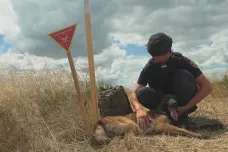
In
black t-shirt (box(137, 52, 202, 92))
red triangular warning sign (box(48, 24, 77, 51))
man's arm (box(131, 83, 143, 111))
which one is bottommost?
man's arm (box(131, 83, 143, 111))

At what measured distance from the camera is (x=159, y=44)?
423 cm

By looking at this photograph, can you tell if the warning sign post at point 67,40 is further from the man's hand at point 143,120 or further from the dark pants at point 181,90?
the dark pants at point 181,90

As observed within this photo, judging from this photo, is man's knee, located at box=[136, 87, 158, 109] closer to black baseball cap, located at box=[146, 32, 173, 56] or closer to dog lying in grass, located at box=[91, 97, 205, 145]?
dog lying in grass, located at box=[91, 97, 205, 145]

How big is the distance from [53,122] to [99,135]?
1.12m

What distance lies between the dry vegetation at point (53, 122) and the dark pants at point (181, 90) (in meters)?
0.70

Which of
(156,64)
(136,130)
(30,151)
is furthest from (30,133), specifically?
(156,64)

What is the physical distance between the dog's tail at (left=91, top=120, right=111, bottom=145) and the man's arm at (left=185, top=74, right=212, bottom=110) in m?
1.27

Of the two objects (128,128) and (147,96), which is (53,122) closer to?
(128,128)

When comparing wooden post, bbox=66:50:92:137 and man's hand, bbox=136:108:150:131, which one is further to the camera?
man's hand, bbox=136:108:150:131

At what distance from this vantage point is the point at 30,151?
12.6 ft

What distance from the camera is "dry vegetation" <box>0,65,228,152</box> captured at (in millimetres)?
3732

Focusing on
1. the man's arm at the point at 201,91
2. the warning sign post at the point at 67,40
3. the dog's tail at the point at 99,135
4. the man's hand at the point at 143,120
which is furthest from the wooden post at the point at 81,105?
the man's arm at the point at 201,91

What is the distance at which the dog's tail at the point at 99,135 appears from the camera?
404 cm

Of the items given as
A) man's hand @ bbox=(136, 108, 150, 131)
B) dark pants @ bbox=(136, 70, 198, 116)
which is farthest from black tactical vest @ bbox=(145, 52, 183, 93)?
man's hand @ bbox=(136, 108, 150, 131)
